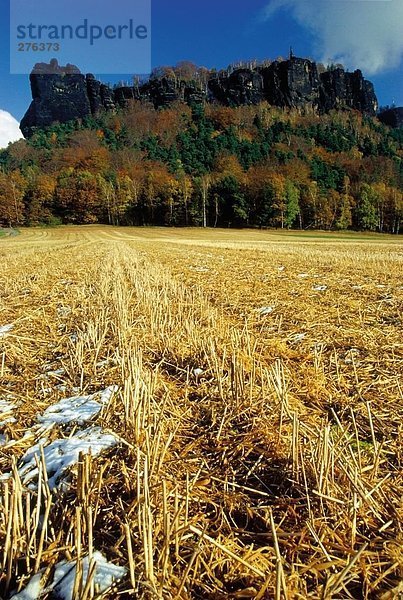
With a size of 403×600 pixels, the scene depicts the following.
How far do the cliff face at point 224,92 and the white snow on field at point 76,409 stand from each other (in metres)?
166

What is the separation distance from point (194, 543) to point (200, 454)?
0.63 meters

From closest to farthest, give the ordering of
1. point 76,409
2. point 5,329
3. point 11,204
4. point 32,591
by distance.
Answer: point 32,591 < point 76,409 < point 5,329 < point 11,204

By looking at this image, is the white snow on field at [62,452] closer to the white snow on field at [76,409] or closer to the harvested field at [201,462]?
the harvested field at [201,462]

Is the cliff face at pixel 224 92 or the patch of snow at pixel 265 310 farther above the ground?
the cliff face at pixel 224 92

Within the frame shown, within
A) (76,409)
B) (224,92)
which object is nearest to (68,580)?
(76,409)

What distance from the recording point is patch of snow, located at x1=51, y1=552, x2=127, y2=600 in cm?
115

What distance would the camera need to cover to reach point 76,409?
94.0 inches

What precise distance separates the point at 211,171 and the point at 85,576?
98.3 m

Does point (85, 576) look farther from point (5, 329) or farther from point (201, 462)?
point (5, 329)

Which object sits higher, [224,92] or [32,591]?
[224,92]

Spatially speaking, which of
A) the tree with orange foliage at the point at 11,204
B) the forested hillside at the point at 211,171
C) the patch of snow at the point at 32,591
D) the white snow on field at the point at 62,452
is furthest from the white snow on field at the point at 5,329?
the tree with orange foliage at the point at 11,204

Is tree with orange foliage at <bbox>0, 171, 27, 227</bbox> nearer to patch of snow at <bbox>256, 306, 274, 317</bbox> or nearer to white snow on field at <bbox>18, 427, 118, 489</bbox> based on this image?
patch of snow at <bbox>256, 306, 274, 317</bbox>

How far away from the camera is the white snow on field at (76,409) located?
2.25 m

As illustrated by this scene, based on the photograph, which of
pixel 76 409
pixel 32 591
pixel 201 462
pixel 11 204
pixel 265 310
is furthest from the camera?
pixel 11 204
